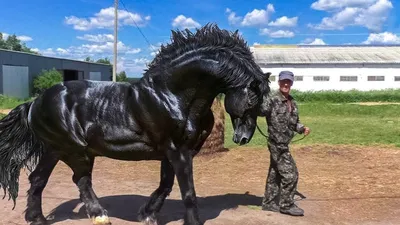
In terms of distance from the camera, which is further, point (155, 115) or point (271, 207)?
point (271, 207)

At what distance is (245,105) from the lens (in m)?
3.80

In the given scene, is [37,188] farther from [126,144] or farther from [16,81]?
[16,81]

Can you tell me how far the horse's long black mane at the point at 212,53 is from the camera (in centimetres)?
382

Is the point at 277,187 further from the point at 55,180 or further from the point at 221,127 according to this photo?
the point at 221,127

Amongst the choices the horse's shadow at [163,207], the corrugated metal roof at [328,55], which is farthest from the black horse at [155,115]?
the corrugated metal roof at [328,55]

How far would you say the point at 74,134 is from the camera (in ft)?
13.9

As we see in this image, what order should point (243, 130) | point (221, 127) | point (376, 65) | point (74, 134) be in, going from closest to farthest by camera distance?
point (243, 130)
point (74, 134)
point (221, 127)
point (376, 65)

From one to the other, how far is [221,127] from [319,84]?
106 ft

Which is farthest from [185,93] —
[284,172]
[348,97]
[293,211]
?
[348,97]

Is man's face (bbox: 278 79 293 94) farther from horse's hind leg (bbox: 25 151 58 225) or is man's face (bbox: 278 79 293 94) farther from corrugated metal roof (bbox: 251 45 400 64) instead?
corrugated metal roof (bbox: 251 45 400 64)

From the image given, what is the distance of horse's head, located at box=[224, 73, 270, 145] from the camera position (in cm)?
381

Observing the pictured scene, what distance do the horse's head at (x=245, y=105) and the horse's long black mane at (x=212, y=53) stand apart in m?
0.08

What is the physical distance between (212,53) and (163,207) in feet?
7.49

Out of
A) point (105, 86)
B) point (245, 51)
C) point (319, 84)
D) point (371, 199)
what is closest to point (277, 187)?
point (371, 199)
